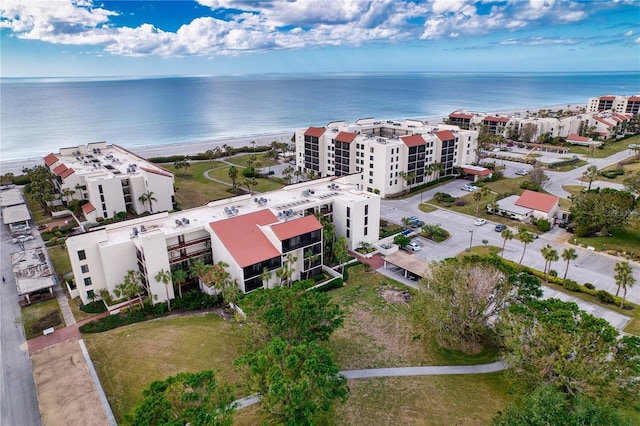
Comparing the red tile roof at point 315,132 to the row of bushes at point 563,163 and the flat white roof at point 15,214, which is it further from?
the row of bushes at point 563,163

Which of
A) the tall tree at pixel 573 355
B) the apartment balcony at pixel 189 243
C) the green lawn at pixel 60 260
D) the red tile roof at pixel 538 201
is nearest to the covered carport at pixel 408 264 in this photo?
the tall tree at pixel 573 355

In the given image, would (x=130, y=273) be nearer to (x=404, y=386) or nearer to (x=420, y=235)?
(x=404, y=386)

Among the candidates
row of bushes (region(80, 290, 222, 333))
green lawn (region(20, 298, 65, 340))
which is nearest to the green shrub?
row of bushes (region(80, 290, 222, 333))

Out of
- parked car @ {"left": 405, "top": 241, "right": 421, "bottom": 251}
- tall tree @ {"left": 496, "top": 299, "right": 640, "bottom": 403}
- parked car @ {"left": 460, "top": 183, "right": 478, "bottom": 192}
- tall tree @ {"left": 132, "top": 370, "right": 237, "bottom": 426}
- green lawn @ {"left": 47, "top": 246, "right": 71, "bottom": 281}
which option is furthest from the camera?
parked car @ {"left": 460, "top": 183, "right": 478, "bottom": 192}

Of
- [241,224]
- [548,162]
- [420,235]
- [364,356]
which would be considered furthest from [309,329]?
[548,162]

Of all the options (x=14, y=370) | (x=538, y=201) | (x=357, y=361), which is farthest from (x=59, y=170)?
(x=538, y=201)

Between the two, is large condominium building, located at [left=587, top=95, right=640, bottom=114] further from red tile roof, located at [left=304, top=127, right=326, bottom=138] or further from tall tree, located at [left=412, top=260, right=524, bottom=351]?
tall tree, located at [left=412, top=260, right=524, bottom=351]

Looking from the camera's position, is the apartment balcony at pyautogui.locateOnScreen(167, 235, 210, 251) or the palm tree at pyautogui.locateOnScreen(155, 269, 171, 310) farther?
the apartment balcony at pyautogui.locateOnScreen(167, 235, 210, 251)
